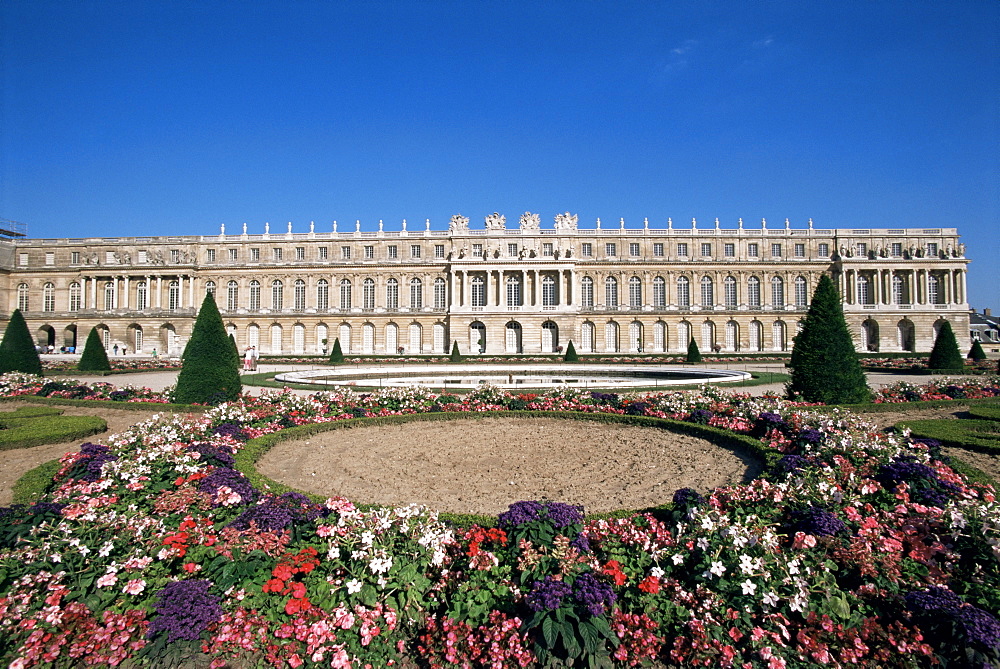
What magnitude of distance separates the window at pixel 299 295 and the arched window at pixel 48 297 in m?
22.1

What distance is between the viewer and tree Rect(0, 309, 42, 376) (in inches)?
779

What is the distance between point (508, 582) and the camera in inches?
154

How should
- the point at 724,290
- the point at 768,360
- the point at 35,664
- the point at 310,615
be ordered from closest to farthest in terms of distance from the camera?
1. the point at 35,664
2. the point at 310,615
3. the point at 768,360
4. the point at 724,290

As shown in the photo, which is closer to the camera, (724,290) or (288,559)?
(288,559)

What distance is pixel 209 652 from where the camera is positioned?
3447 mm

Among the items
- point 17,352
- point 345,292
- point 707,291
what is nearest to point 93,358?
point 17,352

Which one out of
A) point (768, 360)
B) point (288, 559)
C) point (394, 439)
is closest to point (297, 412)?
point (394, 439)

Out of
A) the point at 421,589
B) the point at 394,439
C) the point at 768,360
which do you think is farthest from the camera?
the point at 768,360

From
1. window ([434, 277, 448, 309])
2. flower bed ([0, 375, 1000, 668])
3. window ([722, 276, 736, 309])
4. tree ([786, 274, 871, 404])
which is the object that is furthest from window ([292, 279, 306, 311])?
flower bed ([0, 375, 1000, 668])

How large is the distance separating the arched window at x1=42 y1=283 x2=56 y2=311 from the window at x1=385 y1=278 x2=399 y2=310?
3057cm

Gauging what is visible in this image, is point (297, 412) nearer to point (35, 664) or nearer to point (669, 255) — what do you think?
point (35, 664)

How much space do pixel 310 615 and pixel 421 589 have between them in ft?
2.51

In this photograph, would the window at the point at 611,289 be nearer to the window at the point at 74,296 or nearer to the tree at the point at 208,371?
the tree at the point at 208,371

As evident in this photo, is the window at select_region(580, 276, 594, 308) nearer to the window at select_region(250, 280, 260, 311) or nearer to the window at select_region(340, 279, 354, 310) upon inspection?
the window at select_region(340, 279, 354, 310)
